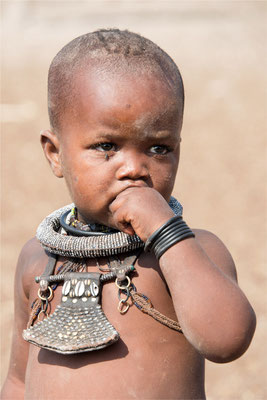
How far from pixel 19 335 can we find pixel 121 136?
0.96 metres

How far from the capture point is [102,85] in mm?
2082

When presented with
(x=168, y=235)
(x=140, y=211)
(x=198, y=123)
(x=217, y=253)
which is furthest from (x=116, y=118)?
(x=198, y=123)

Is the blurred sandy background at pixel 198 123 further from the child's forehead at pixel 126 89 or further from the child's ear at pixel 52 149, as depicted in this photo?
the child's forehead at pixel 126 89

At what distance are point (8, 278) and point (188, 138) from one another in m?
4.18

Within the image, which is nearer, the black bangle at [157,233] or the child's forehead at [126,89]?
the black bangle at [157,233]

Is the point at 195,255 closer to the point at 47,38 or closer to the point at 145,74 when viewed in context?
the point at 145,74

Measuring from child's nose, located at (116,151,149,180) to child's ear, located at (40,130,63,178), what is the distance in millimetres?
341

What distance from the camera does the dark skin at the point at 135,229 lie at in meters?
1.98

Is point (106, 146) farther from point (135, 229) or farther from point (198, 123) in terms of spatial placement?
point (198, 123)

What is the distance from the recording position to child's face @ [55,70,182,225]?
2.05 metres

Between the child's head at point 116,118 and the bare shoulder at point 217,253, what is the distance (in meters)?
0.22

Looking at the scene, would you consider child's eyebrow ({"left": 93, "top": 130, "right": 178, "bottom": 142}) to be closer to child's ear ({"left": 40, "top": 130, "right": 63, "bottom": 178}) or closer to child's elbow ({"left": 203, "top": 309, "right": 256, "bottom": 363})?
child's ear ({"left": 40, "top": 130, "right": 63, "bottom": 178})

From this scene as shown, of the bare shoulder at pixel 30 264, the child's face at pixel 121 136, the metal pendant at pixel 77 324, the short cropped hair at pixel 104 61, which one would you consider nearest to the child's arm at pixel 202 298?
the child's face at pixel 121 136

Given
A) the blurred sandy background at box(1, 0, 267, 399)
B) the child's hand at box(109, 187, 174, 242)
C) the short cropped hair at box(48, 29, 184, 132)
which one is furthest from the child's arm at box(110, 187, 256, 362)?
the blurred sandy background at box(1, 0, 267, 399)
